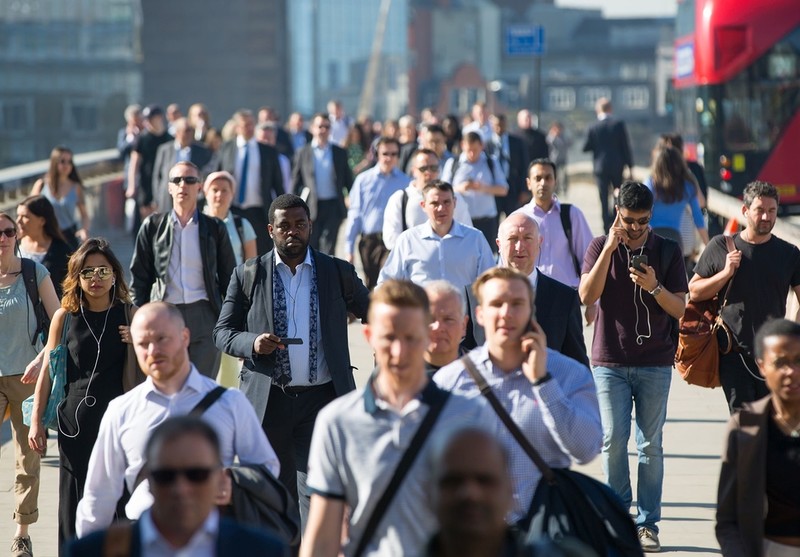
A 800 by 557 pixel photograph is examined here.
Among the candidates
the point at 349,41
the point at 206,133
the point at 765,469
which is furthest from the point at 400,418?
the point at 349,41

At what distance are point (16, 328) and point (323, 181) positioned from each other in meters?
8.54

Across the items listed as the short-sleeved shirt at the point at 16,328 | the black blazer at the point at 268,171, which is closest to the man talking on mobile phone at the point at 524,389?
the short-sleeved shirt at the point at 16,328

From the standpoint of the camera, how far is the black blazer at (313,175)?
16734 millimetres

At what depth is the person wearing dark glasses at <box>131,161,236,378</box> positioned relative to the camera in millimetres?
9578

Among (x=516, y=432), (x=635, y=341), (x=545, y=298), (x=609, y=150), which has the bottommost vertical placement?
(x=516, y=432)

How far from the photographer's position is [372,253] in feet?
48.0

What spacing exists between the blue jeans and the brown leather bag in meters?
0.16

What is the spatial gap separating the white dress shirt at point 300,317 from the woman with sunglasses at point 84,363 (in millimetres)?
744

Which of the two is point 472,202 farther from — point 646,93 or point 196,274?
point 646,93

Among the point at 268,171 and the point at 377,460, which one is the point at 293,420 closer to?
the point at 377,460

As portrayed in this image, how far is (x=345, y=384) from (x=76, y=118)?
5109 cm

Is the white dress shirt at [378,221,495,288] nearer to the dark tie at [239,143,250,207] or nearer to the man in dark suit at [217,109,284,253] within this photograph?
the man in dark suit at [217,109,284,253]

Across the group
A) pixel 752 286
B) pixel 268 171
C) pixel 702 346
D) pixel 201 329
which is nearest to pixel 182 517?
pixel 702 346

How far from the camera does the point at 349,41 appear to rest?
75.6 meters
